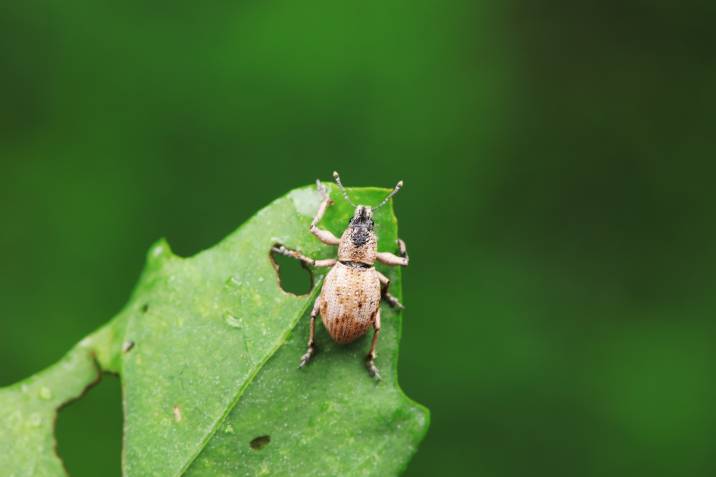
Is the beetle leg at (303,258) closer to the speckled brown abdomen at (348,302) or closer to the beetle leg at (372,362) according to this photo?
the speckled brown abdomen at (348,302)

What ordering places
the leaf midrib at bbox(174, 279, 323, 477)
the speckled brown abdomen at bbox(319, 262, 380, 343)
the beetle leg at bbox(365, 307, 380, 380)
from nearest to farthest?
the leaf midrib at bbox(174, 279, 323, 477) < the beetle leg at bbox(365, 307, 380, 380) < the speckled brown abdomen at bbox(319, 262, 380, 343)

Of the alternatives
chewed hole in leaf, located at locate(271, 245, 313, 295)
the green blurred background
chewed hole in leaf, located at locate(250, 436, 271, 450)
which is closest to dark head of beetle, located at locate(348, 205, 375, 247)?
chewed hole in leaf, located at locate(271, 245, 313, 295)

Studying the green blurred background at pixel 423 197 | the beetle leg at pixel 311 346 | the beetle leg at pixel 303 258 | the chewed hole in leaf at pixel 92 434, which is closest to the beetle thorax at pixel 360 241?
the beetle leg at pixel 303 258

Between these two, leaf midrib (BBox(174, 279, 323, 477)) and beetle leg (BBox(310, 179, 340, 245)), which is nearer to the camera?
leaf midrib (BBox(174, 279, 323, 477))

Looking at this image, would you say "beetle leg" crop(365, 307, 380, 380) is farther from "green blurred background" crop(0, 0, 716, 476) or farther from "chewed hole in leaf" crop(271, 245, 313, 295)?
"green blurred background" crop(0, 0, 716, 476)

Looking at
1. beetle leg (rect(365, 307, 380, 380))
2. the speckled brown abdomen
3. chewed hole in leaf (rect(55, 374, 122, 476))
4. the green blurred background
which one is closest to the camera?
beetle leg (rect(365, 307, 380, 380))

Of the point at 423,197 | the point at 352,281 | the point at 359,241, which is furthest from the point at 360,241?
the point at 423,197
